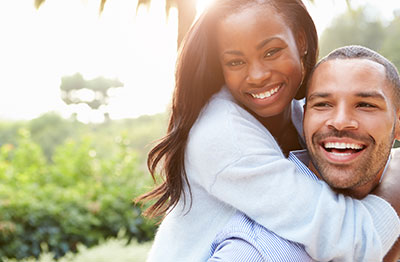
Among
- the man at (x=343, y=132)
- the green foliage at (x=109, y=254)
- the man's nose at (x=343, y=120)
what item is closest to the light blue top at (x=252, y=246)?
the man at (x=343, y=132)

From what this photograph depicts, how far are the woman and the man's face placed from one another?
0.32 feet

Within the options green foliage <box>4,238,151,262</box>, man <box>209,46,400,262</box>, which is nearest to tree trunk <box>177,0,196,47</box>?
man <box>209,46,400,262</box>

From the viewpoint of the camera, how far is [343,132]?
179 cm

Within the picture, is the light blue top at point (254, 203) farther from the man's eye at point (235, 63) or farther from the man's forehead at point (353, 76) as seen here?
the man's forehead at point (353, 76)

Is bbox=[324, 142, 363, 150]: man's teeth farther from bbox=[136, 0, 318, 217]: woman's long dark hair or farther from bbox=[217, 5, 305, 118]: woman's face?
bbox=[136, 0, 318, 217]: woman's long dark hair

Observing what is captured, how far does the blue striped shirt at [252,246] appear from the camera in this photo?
1.76m

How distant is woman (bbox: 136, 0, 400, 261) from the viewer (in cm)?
177

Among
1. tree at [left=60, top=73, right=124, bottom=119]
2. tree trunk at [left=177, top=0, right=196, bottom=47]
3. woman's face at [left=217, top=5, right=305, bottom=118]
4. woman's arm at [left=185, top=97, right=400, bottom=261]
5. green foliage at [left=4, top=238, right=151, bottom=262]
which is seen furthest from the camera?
tree at [left=60, top=73, right=124, bottom=119]

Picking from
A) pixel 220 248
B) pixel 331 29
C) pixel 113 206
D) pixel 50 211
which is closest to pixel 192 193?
pixel 220 248

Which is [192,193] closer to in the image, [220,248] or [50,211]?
[220,248]

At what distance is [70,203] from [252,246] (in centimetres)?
575

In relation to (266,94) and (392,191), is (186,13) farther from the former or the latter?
(392,191)

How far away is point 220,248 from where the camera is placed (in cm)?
187

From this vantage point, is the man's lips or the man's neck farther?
the man's neck
